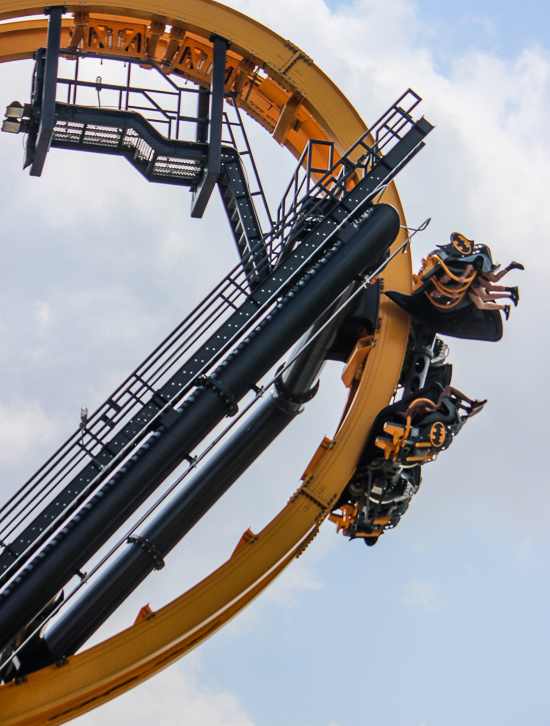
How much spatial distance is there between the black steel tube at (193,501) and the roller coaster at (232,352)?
0.03m

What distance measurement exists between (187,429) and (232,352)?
4.25 feet

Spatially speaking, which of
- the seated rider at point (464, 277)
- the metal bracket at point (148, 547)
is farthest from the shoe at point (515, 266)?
the metal bracket at point (148, 547)

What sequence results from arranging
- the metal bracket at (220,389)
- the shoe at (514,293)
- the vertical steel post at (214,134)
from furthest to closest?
the shoe at (514,293) → the vertical steel post at (214,134) → the metal bracket at (220,389)

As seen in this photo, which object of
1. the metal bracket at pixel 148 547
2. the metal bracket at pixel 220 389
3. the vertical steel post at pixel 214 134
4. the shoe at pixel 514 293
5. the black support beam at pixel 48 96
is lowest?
the metal bracket at pixel 148 547

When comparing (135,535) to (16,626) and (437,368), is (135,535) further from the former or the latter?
(437,368)

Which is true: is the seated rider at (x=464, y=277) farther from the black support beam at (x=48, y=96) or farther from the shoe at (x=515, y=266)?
the black support beam at (x=48, y=96)

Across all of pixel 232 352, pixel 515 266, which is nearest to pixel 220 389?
pixel 232 352

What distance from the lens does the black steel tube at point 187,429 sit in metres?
13.8

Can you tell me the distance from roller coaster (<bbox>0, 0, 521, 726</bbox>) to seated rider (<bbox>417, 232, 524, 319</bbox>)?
0.11 ft

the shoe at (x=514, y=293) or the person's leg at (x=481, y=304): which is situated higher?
the shoe at (x=514, y=293)

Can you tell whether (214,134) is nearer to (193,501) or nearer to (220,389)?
(220,389)

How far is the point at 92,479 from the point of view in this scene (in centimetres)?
1419

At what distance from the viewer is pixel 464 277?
16766 mm

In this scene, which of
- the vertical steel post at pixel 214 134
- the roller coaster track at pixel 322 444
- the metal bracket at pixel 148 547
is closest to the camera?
the roller coaster track at pixel 322 444
